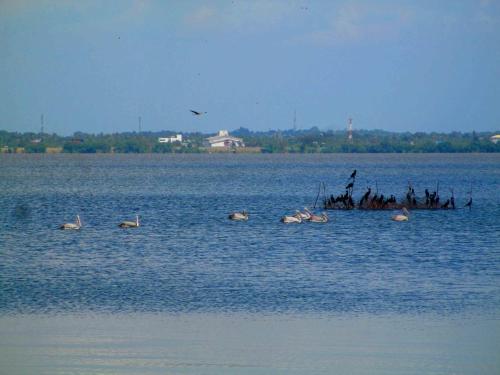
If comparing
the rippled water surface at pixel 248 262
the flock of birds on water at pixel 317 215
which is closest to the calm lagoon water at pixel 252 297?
the rippled water surface at pixel 248 262

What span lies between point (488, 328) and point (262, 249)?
13.2 meters

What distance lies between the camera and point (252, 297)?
72.7 ft

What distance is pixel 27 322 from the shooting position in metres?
19.4

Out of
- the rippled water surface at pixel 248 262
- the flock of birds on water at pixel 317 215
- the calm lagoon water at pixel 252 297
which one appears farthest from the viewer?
the flock of birds on water at pixel 317 215

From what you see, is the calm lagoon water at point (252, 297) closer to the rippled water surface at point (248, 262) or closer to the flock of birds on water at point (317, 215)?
the rippled water surface at point (248, 262)

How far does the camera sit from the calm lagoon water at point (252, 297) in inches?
654

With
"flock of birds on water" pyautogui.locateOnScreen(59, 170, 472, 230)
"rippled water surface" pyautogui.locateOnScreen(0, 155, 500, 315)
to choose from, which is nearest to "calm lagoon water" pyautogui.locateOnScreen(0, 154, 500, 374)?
"rippled water surface" pyautogui.locateOnScreen(0, 155, 500, 315)

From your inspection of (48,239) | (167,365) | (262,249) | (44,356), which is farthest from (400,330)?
(48,239)

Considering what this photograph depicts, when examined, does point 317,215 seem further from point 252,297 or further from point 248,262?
point 252,297

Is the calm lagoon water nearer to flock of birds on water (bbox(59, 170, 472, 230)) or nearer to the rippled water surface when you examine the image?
the rippled water surface

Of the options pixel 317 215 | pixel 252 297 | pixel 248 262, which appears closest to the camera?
pixel 252 297

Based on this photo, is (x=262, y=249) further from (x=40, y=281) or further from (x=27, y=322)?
(x=27, y=322)

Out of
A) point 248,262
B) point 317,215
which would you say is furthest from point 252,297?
point 317,215

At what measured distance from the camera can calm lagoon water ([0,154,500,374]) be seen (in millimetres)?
16609
